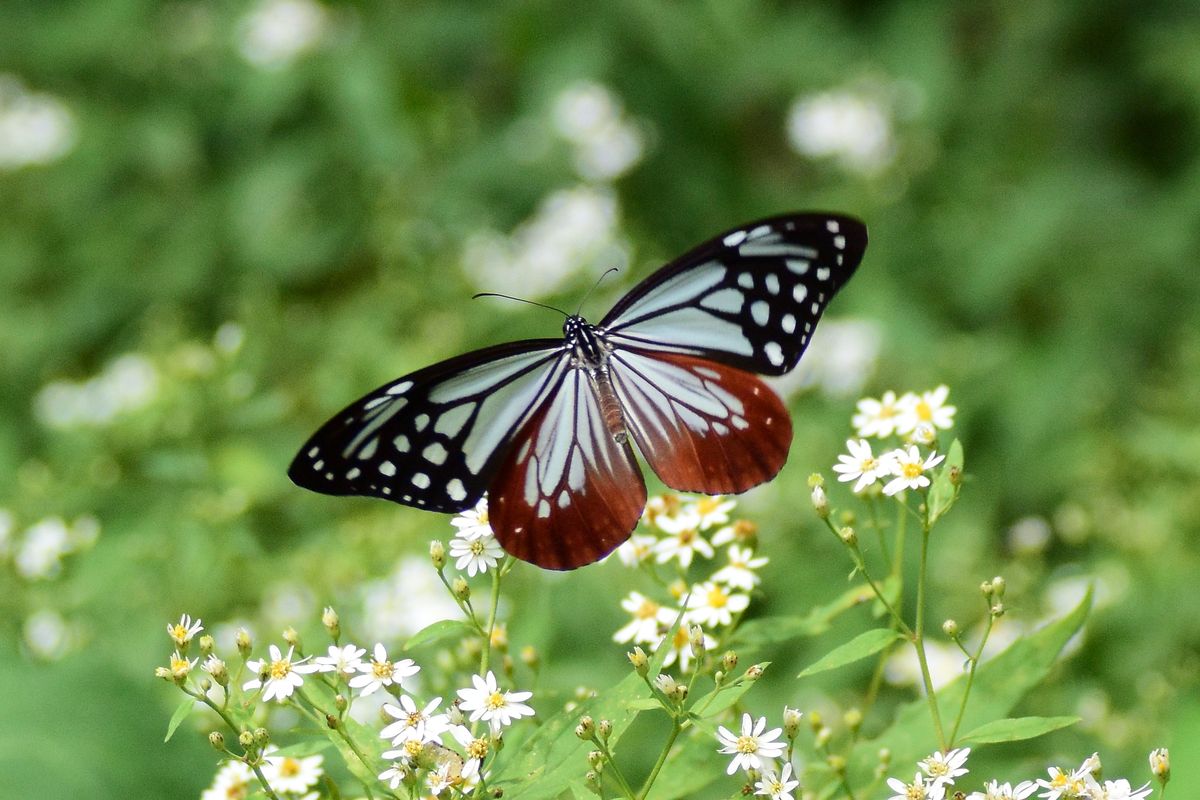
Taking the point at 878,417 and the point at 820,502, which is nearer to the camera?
the point at 820,502

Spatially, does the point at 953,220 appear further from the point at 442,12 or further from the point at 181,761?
the point at 181,761

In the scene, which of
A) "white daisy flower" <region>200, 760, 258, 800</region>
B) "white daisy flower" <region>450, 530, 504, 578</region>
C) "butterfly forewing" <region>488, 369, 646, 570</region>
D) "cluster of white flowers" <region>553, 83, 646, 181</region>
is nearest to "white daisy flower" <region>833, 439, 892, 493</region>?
"butterfly forewing" <region>488, 369, 646, 570</region>

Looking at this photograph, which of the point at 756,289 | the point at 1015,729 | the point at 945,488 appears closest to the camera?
the point at 1015,729

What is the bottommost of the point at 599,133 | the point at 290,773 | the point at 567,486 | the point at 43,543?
the point at 290,773

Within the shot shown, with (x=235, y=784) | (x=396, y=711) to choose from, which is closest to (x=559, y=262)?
(x=235, y=784)

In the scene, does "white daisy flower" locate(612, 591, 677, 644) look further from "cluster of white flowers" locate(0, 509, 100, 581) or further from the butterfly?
"cluster of white flowers" locate(0, 509, 100, 581)

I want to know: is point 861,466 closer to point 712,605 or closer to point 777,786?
point 712,605
